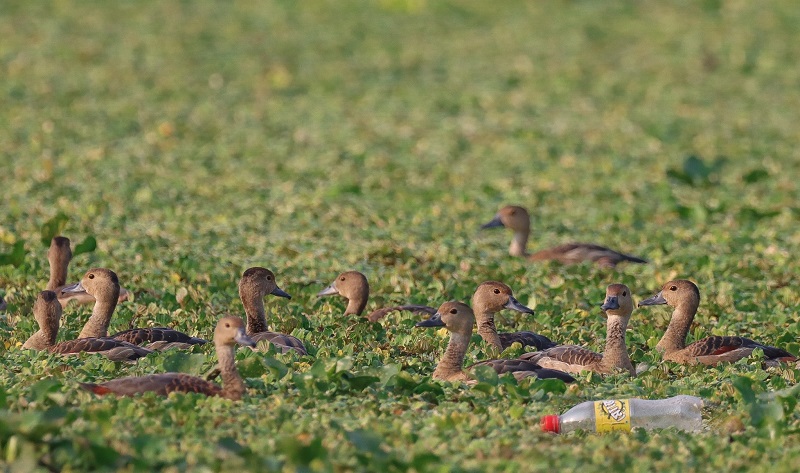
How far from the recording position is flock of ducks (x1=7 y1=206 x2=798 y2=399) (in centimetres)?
841

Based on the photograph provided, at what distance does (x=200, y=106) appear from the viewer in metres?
21.3

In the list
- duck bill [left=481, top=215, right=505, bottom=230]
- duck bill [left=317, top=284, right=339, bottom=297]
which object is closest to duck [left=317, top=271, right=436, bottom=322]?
duck bill [left=317, top=284, right=339, bottom=297]

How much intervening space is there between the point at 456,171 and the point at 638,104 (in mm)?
5143

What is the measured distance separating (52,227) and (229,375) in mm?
5507

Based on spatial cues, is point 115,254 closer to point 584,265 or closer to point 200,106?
point 584,265

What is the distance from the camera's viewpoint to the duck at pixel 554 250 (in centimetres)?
1344

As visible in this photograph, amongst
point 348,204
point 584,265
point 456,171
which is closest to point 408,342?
point 584,265

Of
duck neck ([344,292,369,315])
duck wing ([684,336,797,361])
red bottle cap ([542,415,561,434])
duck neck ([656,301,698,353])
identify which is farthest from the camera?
duck neck ([344,292,369,315])

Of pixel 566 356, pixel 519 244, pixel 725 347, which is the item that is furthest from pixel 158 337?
pixel 519 244

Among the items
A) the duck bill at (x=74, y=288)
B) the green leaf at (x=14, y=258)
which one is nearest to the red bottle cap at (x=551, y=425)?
the duck bill at (x=74, y=288)

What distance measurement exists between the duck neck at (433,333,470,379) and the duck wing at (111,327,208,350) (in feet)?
5.45

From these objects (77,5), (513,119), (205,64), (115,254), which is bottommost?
(115,254)

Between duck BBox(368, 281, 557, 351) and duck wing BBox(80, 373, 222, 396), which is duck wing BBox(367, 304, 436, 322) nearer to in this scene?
duck BBox(368, 281, 557, 351)

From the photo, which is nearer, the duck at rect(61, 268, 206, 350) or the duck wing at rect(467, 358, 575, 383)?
the duck wing at rect(467, 358, 575, 383)
